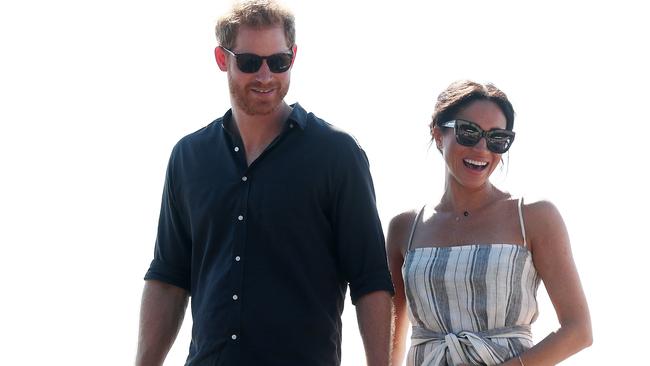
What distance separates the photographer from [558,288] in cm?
555

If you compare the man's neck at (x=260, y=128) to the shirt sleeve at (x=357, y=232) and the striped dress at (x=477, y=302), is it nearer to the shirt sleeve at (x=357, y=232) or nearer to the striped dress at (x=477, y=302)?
the shirt sleeve at (x=357, y=232)

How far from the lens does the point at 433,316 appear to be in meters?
5.70

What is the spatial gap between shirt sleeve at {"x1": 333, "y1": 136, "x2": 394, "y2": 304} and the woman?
221 millimetres

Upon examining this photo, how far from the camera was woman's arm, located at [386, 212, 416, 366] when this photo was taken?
19.5 ft

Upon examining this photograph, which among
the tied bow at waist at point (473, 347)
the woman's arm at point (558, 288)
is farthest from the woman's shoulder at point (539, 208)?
the tied bow at waist at point (473, 347)

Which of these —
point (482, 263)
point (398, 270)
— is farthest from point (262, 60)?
point (482, 263)

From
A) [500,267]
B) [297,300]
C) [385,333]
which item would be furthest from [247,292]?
[500,267]

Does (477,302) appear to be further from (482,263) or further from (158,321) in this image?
(158,321)

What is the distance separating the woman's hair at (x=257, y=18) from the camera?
564 centimetres

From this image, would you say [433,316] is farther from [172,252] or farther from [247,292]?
[172,252]

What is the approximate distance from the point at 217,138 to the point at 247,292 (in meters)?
0.68

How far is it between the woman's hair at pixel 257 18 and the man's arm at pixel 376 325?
1.00 meters

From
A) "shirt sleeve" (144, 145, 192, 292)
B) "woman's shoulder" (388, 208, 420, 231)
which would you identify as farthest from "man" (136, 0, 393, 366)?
"woman's shoulder" (388, 208, 420, 231)

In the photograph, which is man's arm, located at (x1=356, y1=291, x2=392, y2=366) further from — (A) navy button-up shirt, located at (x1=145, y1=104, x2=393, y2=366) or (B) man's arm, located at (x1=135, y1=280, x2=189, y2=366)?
(B) man's arm, located at (x1=135, y1=280, x2=189, y2=366)
